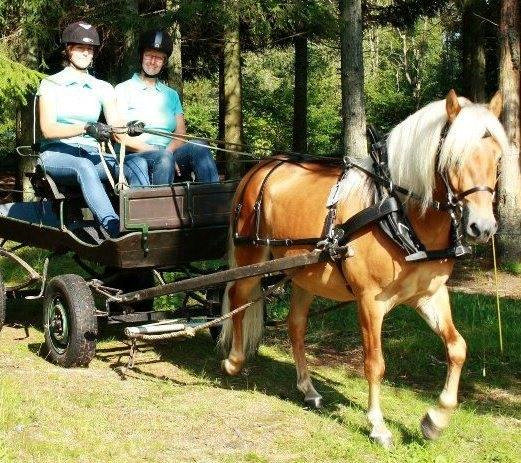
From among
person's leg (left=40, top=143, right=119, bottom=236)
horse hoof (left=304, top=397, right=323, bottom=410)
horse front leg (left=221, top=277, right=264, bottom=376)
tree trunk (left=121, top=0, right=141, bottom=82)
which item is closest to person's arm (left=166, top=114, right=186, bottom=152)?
person's leg (left=40, top=143, right=119, bottom=236)

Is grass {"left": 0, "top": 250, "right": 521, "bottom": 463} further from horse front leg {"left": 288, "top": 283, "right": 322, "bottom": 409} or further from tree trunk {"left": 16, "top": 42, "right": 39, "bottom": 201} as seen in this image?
tree trunk {"left": 16, "top": 42, "right": 39, "bottom": 201}

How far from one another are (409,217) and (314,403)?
1665 mm

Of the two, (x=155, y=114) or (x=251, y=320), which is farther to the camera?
(x=155, y=114)

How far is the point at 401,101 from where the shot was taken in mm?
23734

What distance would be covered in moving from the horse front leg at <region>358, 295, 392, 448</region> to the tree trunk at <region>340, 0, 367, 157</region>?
626 centimetres

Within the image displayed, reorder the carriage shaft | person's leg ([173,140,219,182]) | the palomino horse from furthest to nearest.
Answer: person's leg ([173,140,219,182])
the carriage shaft
the palomino horse

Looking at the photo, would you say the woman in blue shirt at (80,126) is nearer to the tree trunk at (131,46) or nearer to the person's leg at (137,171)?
the person's leg at (137,171)

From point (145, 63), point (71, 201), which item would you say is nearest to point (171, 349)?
point (71, 201)

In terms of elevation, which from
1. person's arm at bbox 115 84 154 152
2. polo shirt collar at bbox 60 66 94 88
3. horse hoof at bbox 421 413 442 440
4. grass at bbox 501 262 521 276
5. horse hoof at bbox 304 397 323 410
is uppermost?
polo shirt collar at bbox 60 66 94 88

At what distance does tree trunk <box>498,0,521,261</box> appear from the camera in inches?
419

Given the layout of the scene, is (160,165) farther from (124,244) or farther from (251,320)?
(251,320)

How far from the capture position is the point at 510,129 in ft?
34.7

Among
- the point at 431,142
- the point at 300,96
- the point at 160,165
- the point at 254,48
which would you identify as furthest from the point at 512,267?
the point at 254,48

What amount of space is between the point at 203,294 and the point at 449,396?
3.36 m
